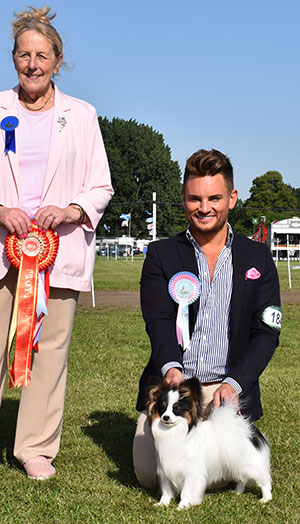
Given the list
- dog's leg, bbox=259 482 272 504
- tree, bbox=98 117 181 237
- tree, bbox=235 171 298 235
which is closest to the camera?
dog's leg, bbox=259 482 272 504

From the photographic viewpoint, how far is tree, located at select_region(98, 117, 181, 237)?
197ft

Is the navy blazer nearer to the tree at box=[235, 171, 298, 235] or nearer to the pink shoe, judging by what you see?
the pink shoe

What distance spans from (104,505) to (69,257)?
1.20 metres

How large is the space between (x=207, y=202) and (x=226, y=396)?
3.08 feet

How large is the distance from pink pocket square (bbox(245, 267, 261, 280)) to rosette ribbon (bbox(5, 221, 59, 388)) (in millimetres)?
957

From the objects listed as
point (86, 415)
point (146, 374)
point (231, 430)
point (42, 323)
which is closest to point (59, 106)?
point (42, 323)

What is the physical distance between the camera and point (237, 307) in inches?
128

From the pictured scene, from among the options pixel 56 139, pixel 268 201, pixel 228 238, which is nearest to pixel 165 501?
pixel 228 238

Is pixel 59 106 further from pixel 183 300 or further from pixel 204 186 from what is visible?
pixel 183 300

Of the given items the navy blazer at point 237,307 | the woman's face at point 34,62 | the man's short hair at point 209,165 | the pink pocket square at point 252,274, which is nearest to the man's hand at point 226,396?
the navy blazer at point 237,307

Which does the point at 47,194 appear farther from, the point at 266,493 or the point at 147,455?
the point at 266,493

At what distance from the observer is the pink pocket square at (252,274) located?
328 cm

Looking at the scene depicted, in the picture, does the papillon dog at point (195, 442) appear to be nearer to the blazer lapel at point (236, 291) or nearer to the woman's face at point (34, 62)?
the blazer lapel at point (236, 291)

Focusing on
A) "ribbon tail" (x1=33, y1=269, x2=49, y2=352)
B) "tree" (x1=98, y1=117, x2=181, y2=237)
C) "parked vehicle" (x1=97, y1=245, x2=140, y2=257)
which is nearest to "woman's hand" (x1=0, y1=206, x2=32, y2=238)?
"ribbon tail" (x1=33, y1=269, x2=49, y2=352)
